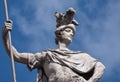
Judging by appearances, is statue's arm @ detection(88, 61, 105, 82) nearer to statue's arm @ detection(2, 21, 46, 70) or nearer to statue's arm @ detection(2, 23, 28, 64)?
statue's arm @ detection(2, 21, 46, 70)

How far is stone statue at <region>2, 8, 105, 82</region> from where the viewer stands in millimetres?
60312

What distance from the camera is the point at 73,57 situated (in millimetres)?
60875

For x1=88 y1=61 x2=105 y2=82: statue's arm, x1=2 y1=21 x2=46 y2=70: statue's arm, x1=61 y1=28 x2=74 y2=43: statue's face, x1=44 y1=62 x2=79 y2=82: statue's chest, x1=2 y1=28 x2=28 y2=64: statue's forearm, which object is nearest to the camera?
x1=44 y1=62 x2=79 y2=82: statue's chest

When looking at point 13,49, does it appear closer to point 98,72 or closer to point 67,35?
point 67,35

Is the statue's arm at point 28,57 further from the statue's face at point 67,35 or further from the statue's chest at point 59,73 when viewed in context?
the statue's face at point 67,35

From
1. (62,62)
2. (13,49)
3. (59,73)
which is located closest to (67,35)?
(62,62)

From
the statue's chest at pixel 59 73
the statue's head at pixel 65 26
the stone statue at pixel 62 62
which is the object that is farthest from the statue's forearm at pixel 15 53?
the statue's head at pixel 65 26

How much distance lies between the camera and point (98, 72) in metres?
60.5

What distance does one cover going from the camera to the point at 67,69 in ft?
198

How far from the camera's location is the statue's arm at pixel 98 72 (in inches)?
2373

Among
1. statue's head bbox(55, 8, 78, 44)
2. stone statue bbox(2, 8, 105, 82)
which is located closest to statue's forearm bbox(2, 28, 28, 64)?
stone statue bbox(2, 8, 105, 82)

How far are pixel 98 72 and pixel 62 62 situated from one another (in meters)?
1.06

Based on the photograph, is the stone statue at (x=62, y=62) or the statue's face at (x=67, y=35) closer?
the stone statue at (x=62, y=62)

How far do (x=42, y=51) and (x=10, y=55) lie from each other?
4.25 feet
